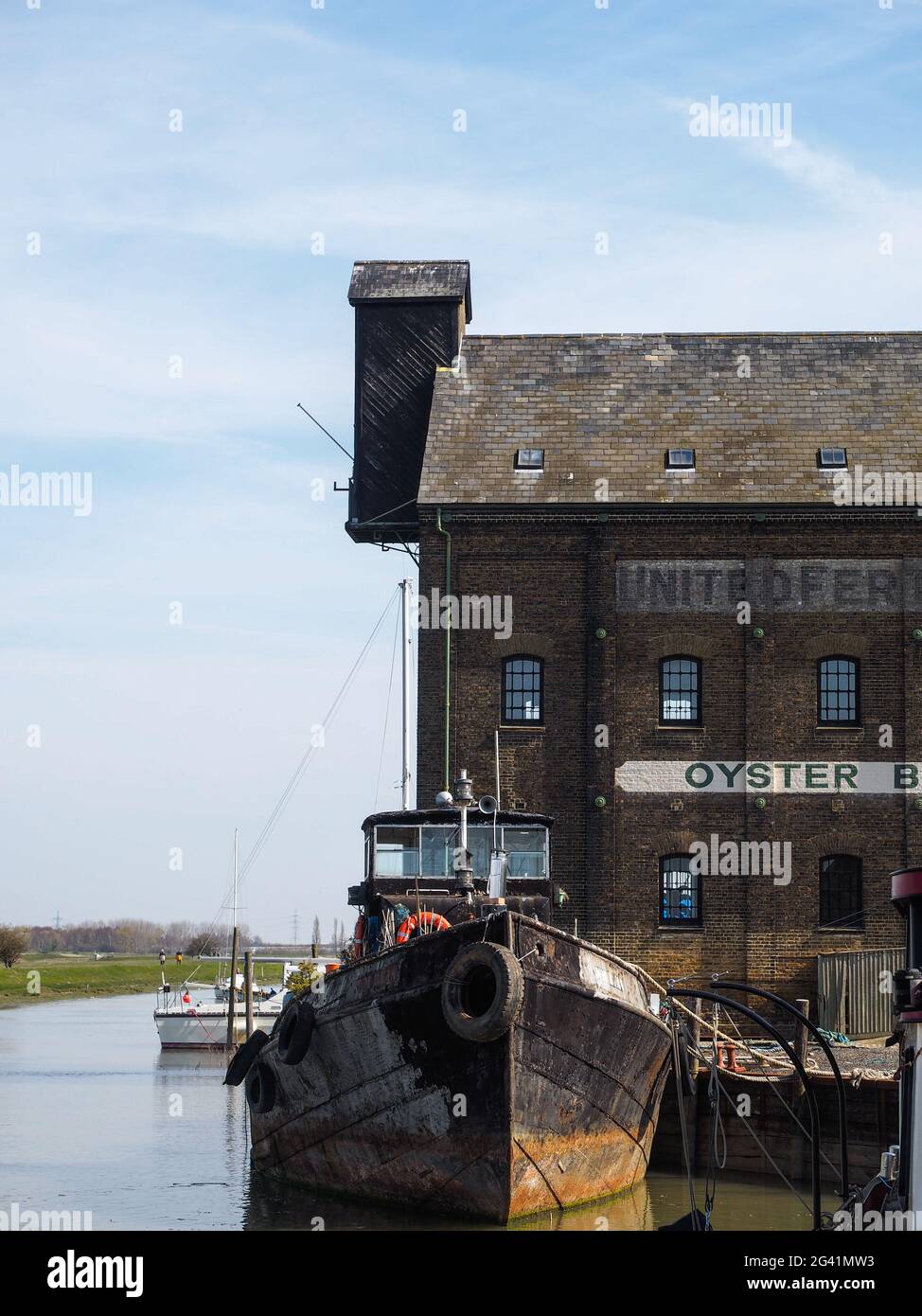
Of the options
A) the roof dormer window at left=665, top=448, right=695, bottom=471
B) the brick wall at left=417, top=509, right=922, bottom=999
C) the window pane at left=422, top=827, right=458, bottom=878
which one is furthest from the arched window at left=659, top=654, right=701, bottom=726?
the window pane at left=422, top=827, right=458, bottom=878

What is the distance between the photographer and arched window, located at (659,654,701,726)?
3170 centimetres

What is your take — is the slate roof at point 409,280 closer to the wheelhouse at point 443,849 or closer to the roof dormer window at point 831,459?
the roof dormer window at point 831,459

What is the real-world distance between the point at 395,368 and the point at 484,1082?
19.7m

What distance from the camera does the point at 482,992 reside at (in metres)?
19.3

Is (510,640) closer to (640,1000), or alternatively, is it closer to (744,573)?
(744,573)

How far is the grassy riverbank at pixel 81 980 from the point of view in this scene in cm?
8338

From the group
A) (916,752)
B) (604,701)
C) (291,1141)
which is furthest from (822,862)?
(291,1141)

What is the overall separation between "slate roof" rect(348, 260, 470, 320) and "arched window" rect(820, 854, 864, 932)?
13.9 metres

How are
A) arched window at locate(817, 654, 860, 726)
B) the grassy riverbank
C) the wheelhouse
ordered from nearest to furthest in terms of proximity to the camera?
1. the wheelhouse
2. arched window at locate(817, 654, 860, 726)
3. the grassy riverbank

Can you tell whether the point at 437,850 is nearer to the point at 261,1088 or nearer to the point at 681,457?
the point at 261,1088

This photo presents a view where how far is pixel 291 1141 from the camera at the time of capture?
22672 mm

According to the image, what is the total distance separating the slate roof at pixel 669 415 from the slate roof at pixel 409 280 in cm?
129

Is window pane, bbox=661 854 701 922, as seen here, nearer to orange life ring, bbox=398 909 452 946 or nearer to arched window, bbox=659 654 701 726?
arched window, bbox=659 654 701 726

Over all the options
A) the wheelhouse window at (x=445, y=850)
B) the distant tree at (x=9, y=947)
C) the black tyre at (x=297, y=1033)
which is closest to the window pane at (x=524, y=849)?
the wheelhouse window at (x=445, y=850)
